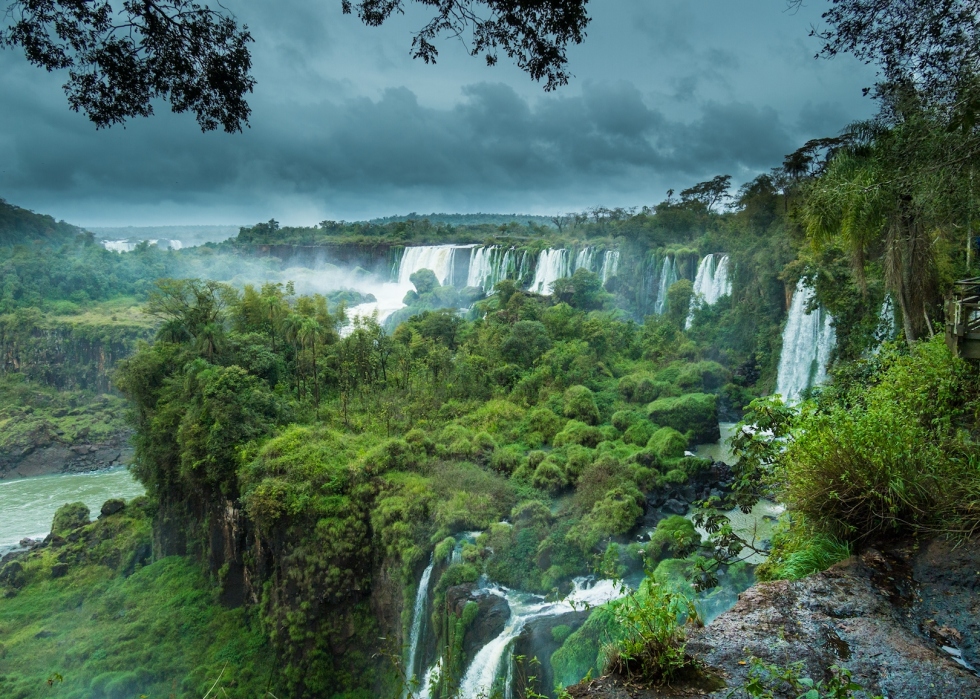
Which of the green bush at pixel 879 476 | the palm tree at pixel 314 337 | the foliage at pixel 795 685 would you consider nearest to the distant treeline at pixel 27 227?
the palm tree at pixel 314 337

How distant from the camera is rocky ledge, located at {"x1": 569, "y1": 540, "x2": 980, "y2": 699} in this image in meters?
2.65

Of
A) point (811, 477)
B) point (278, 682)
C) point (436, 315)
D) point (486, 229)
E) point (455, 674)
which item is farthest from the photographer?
point (486, 229)

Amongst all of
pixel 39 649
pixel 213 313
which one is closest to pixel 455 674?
pixel 39 649

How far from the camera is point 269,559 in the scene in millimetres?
13992

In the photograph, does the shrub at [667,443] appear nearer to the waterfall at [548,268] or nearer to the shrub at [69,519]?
the waterfall at [548,268]

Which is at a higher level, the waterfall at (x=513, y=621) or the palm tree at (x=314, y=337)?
the palm tree at (x=314, y=337)

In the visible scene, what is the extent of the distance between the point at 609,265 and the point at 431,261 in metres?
14.2

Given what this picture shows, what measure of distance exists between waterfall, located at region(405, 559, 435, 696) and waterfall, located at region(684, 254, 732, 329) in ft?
57.6

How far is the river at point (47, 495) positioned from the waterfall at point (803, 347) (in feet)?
87.9

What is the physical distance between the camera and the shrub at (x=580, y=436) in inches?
643

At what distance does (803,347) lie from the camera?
57.9ft

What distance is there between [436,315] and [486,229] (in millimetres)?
27687

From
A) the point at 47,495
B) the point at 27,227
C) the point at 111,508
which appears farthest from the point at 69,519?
the point at 27,227

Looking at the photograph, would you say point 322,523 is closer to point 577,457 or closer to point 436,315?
point 577,457
